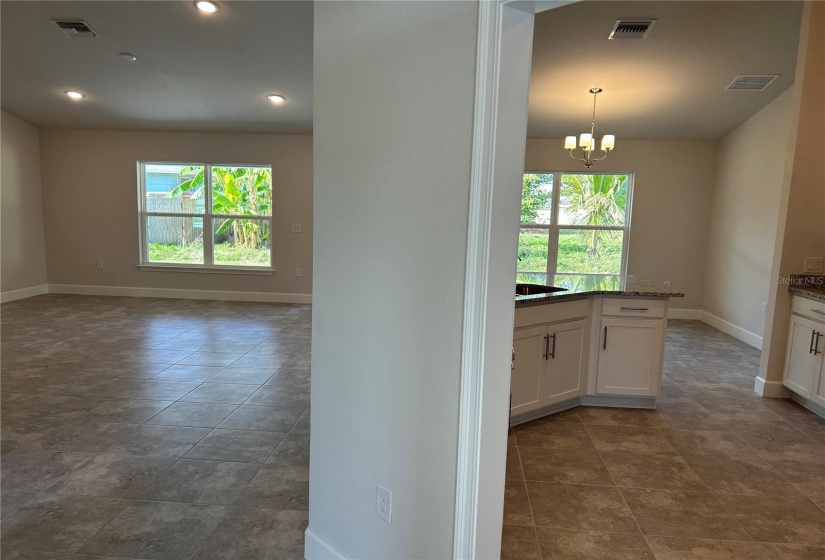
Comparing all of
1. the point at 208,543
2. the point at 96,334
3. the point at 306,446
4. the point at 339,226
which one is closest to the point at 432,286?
the point at 339,226

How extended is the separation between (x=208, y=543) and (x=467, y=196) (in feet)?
5.55

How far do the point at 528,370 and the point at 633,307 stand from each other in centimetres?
92

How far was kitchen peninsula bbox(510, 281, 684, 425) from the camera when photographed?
114 inches

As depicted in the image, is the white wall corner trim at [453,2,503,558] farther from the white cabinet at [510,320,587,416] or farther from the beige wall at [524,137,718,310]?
the beige wall at [524,137,718,310]

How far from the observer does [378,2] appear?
1.36 meters

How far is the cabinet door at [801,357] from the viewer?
3.17 m

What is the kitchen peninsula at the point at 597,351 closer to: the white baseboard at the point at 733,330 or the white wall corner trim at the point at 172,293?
the white baseboard at the point at 733,330

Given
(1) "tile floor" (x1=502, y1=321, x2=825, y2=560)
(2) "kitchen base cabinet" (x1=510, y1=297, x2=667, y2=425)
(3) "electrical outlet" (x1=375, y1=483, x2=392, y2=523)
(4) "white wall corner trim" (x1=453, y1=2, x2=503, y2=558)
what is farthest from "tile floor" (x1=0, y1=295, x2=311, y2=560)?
(2) "kitchen base cabinet" (x1=510, y1=297, x2=667, y2=425)

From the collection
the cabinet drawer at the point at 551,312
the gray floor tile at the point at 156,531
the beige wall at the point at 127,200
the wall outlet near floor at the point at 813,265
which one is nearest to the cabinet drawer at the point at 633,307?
the cabinet drawer at the point at 551,312

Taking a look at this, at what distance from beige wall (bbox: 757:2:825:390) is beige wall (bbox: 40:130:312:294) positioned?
544 centimetres

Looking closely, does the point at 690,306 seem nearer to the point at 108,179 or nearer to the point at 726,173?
the point at 726,173

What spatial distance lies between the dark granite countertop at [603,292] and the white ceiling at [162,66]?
2.87 metres

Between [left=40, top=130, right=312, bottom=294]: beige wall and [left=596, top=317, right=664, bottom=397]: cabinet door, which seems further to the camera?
[left=40, top=130, right=312, bottom=294]: beige wall

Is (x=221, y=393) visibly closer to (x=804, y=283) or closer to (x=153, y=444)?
(x=153, y=444)
